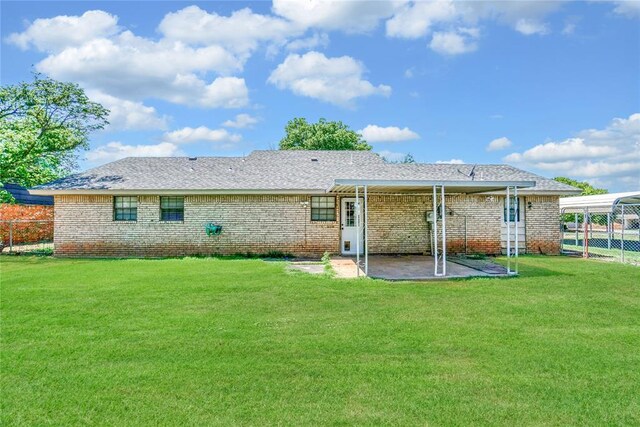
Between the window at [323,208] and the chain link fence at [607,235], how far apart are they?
8845mm

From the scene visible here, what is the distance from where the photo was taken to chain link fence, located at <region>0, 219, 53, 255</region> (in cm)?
1673

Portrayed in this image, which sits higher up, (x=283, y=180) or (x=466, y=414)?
(x=283, y=180)

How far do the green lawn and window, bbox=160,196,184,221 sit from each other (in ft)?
21.8

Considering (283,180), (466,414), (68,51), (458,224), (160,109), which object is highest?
(68,51)

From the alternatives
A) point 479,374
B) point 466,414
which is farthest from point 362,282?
point 466,414

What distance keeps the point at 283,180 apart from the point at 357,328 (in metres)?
10.5

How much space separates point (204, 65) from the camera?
43.3 feet

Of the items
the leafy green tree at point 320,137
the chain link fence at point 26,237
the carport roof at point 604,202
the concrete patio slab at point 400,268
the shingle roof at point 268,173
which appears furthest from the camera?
the leafy green tree at point 320,137

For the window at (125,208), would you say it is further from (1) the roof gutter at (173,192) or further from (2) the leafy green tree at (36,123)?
(2) the leafy green tree at (36,123)

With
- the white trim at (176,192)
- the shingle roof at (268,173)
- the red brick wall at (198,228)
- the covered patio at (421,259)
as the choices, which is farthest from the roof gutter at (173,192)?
the covered patio at (421,259)

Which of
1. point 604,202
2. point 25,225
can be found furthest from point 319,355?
point 25,225

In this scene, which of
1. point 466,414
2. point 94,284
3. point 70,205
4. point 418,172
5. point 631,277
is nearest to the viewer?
point 466,414

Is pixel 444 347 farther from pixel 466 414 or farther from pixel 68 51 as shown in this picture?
pixel 68 51

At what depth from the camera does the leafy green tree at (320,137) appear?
37.2m
